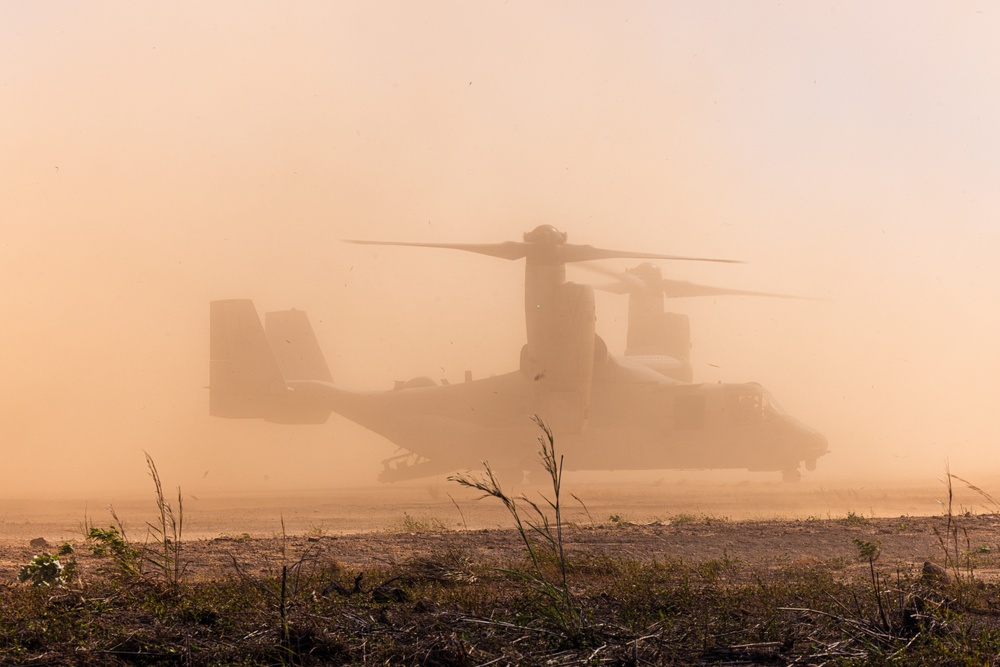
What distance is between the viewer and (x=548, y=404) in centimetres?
2217

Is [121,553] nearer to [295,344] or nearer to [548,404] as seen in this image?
[548,404]

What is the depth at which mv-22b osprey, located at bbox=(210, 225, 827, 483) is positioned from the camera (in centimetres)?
2216

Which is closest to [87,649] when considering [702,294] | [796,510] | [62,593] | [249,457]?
[62,593]

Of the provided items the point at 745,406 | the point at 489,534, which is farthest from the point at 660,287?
the point at 489,534

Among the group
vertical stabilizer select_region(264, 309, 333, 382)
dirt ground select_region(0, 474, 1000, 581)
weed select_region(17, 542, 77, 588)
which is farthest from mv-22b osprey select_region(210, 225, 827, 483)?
weed select_region(17, 542, 77, 588)

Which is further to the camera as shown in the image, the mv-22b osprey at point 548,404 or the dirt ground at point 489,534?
the mv-22b osprey at point 548,404

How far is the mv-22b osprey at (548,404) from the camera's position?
22156 mm

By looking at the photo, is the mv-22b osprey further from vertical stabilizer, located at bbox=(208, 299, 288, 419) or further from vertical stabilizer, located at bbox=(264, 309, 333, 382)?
vertical stabilizer, located at bbox=(264, 309, 333, 382)

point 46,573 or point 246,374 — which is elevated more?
point 246,374

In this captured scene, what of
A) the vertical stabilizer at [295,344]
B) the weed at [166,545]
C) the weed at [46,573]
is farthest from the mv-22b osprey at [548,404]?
the weed at [46,573]

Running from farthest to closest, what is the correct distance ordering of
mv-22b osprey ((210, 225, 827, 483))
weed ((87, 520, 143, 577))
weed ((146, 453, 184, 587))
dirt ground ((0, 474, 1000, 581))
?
mv-22b osprey ((210, 225, 827, 483))
dirt ground ((0, 474, 1000, 581))
weed ((87, 520, 143, 577))
weed ((146, 453, 184, 587))

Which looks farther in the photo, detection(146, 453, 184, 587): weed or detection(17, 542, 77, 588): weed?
detection(17, 542, 77, 588): weed

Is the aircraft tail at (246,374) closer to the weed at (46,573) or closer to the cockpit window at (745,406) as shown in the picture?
the cockpit window at (745,406)

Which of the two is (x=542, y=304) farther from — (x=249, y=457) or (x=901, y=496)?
(x=249, y=457)
